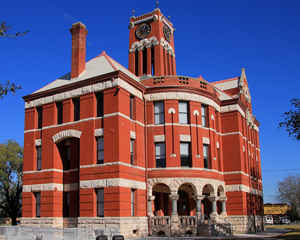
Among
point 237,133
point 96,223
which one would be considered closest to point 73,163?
point 96,223

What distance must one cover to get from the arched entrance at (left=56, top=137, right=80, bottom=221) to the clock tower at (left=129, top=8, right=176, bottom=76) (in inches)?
646

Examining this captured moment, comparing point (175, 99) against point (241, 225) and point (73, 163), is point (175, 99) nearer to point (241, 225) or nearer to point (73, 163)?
point (73, 163)

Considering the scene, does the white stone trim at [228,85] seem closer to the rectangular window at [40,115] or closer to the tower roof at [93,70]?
the tower roof at [93,70]

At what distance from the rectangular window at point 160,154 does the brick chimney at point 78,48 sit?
9.51 metres

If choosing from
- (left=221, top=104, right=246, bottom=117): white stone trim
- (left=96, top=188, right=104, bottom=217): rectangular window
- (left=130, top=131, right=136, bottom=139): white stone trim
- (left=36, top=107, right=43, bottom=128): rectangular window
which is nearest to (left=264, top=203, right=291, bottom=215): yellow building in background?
(left=221, top=104, right=246, bottom=117): white stone trim

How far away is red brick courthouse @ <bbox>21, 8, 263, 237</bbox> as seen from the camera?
28531mm

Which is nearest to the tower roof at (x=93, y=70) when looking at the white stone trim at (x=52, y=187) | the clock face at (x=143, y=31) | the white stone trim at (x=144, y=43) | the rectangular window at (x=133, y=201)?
the white stone trim at (x=52, y=187)

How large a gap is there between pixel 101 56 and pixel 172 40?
55.4ft

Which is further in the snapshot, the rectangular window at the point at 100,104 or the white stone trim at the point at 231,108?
the white stone trim at the point at 231,108

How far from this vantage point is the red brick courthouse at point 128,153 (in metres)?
28.5

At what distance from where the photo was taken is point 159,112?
32.8 meters

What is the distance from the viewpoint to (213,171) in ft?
109

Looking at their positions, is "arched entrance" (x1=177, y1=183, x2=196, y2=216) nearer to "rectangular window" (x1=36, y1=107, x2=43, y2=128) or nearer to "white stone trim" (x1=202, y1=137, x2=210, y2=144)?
"white stone trim" (x1=202, y1=137, x2=210, y2=144)

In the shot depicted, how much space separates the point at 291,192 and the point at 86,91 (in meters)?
75.8
